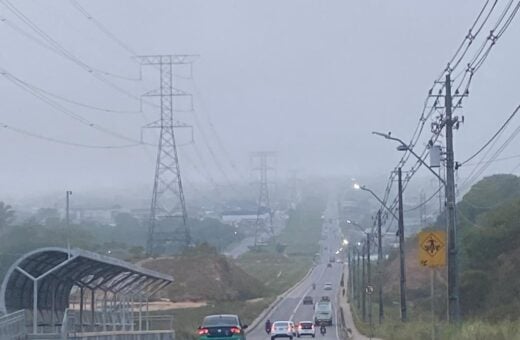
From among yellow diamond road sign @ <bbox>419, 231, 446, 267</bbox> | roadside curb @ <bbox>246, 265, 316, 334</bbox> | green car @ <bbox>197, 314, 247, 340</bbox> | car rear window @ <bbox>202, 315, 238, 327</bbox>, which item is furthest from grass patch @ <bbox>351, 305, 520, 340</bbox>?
roadside curb @ <bbox>246, 265, 316, 334</bbox>

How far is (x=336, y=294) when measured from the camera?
465ft

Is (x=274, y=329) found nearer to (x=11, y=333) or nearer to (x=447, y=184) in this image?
(x=447, y=184)

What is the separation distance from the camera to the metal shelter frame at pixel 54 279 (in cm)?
3791

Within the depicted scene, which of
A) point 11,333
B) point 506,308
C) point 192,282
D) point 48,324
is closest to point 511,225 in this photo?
point 506,308

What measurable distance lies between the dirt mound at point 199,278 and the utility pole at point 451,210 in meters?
60.3

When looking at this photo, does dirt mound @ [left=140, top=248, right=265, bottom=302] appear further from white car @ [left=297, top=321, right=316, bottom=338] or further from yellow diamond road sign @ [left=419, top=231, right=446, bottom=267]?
yellow diamond road sign @ [left=419, top=231, right=446, bottom=267]

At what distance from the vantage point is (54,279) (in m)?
41.9

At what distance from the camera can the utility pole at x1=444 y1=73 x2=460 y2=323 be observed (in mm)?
40719

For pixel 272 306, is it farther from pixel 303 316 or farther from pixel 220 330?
pixel 220 330

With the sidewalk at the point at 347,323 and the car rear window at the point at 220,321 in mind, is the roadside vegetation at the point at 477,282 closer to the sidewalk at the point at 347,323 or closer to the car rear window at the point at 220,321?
the sidewalk at the point at 347,323

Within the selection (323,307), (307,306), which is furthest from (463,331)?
(307,306)

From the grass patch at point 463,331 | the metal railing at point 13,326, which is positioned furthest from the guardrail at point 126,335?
the grass patch at point 463,331

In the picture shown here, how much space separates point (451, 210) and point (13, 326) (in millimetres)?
14738

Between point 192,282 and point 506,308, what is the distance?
5184 cm
